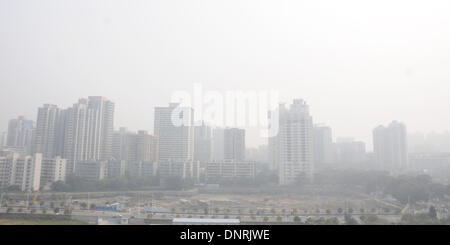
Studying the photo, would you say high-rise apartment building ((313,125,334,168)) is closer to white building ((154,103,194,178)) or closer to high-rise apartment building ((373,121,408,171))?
high-rise apartment building ((373,121,408,171))

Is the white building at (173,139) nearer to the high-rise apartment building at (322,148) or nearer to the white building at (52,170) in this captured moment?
the white building at (52,170)

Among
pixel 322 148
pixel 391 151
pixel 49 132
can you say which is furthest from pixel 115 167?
pixel 391 151

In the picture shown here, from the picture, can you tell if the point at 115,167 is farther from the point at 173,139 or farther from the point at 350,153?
the point at 350,153

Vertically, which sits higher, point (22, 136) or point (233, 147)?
point (22, 136)

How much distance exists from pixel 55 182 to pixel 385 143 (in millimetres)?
9600

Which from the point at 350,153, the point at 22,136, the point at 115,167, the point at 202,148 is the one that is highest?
the point at 22,136

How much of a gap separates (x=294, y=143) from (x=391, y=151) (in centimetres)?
311

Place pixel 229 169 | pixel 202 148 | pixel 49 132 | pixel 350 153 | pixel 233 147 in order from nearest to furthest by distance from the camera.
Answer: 1. pixel 350 153
2. pixel 49 132
3. pixel 229 169
4. pixel 233 147
5. pixel 202 148

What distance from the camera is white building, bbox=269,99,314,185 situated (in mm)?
9453

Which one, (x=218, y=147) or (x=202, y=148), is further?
(x=202, y=148)

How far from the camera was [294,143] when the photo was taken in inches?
384

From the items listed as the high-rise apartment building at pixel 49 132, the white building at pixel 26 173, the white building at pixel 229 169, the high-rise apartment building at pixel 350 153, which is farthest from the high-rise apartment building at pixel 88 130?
the high-rise apartment building at pixel 350 153
